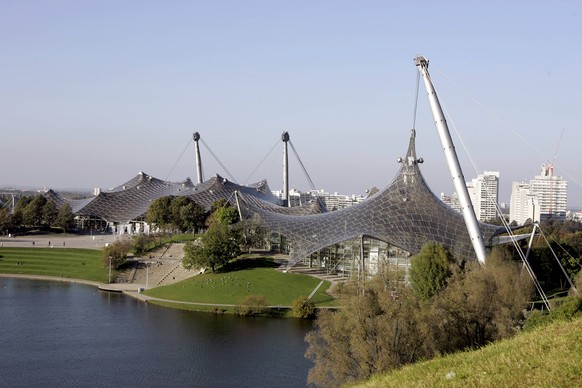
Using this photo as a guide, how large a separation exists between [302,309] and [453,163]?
430 inches

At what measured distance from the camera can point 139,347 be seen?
28750mm

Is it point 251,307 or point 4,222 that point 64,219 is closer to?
point 4,222

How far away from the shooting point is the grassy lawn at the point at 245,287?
39.2 m

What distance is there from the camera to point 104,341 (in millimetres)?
29734

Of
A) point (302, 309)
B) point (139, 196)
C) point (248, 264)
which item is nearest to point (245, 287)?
point (248, 264)

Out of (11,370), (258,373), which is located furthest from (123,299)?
(258,373)

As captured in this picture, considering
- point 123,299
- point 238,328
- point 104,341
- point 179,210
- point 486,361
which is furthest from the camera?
point 179,210

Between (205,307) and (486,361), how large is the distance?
29.8 m

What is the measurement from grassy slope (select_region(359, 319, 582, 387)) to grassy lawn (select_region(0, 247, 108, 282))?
132 ft

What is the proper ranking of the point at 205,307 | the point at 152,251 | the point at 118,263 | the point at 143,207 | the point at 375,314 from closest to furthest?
the point at 375,314 → the point at 205,307 → the point at 118,263 → the point at 152,251 → the point at 143,207

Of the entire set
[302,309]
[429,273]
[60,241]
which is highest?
[60,241]

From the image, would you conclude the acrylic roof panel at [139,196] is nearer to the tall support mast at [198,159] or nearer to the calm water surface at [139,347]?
the tall support mast at [198,159]

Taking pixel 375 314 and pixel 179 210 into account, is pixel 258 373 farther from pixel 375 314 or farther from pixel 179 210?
pixel 179 210

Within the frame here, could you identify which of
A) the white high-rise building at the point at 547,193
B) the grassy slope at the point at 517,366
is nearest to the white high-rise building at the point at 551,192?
the white high-rise building at the point at 547,193
